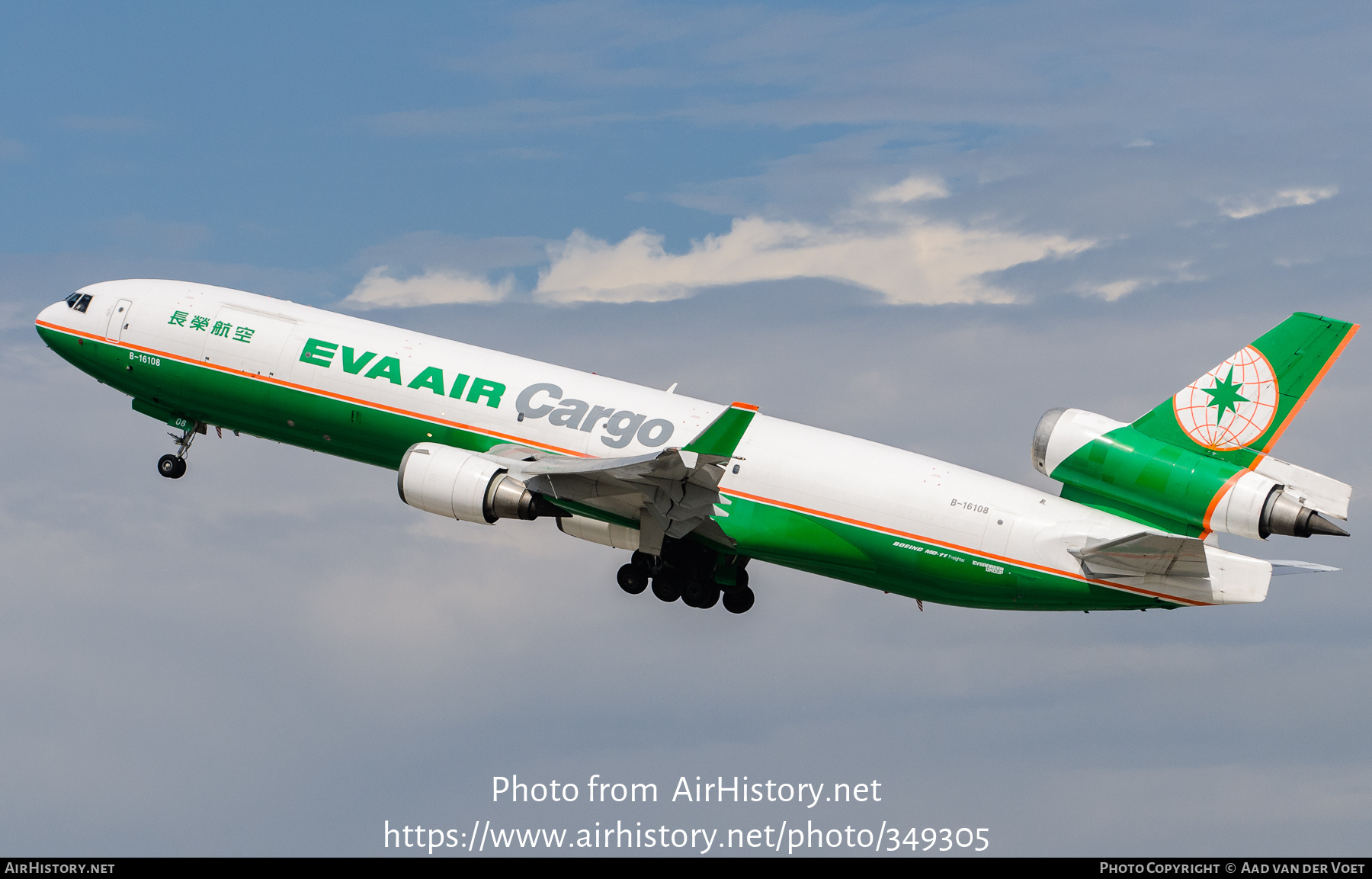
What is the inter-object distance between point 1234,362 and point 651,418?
619 inches

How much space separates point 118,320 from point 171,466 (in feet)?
15.8

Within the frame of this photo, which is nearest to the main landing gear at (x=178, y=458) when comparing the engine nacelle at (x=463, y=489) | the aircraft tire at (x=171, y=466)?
the aircraft tire at (x=171, y=466)

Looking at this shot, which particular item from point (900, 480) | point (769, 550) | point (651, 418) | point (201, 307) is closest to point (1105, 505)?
point (900, 480)

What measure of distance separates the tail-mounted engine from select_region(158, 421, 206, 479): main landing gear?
33.5 feet

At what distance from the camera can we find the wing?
4000cm

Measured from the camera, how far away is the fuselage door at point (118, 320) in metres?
49.0

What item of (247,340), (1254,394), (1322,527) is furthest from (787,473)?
(247,340)

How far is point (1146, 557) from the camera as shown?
40250mm

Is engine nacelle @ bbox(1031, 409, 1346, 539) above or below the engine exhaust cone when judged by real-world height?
above

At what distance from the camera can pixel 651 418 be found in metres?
43.9

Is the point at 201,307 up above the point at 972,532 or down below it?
above

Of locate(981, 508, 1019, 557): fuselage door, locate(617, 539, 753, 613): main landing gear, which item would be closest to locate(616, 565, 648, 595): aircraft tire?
locate(617, 539, 753, 613): main landing gear

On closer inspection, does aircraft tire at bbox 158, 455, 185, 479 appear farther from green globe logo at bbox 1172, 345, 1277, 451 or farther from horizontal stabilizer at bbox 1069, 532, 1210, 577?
green globe logo at bbox 1172, 345, 1277, 451

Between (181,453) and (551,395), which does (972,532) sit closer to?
(551,395)
